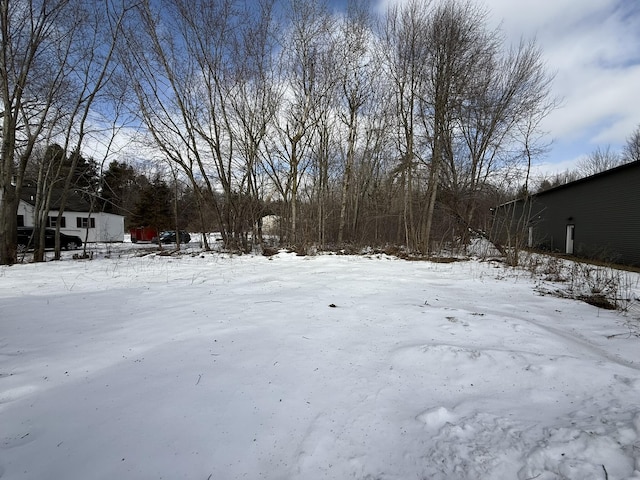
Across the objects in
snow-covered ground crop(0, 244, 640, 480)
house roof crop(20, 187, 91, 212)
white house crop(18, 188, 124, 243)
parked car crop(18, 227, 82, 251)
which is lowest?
snow-covered ground crop(0, 244, 640, 480)

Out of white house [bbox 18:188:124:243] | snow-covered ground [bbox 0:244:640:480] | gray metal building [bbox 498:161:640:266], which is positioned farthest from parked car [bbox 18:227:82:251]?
gray metal building [bbox 498:161:640:266]

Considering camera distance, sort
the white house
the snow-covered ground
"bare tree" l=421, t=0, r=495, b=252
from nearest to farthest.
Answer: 1. the snow-covered ground
2. "bare tree" l=421, t=0, r=495, b=252
3. the white house

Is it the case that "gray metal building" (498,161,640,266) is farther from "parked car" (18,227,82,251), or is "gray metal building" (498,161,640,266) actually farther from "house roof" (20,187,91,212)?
"house roof" (20,187,91,212)

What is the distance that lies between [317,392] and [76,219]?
36675 mm

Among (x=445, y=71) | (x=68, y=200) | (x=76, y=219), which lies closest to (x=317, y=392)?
(x=445, y=71)

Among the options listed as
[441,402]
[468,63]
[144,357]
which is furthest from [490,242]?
[144,357]

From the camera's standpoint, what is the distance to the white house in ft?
88.2

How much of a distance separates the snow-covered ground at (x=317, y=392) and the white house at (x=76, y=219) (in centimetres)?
2876

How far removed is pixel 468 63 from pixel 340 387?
49.2ft

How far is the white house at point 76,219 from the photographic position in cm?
2689

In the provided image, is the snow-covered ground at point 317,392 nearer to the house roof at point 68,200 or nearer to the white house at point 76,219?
the white house at point 76,219

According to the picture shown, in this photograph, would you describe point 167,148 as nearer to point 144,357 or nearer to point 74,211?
point 144,357

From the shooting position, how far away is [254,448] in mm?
1679

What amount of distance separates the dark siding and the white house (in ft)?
112
